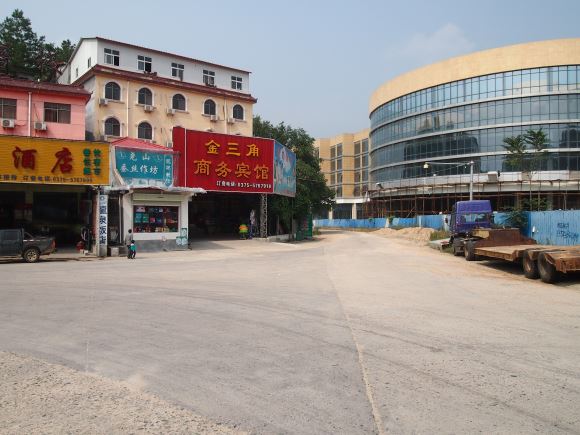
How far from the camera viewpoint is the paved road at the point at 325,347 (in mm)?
4266

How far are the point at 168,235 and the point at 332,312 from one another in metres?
19.2

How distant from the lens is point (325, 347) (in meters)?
6.36

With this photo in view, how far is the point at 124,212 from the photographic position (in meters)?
25.0

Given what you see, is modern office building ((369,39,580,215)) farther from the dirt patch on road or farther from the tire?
the dirt patch on road

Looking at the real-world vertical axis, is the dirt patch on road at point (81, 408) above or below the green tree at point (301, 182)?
below

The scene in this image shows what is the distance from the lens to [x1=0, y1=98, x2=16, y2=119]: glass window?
1197 inches

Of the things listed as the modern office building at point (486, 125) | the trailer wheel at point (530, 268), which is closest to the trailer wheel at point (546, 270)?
the trailer wheel at point (530, 268)

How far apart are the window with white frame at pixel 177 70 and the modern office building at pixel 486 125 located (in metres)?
27.8

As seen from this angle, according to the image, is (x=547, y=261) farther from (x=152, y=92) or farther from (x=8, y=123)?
(x=152, y=92)

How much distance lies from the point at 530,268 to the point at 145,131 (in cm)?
3250

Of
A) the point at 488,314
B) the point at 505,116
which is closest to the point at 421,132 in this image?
the point at 505,116

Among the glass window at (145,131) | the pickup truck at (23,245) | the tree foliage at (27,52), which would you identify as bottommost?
the pickup truck at (23,245)

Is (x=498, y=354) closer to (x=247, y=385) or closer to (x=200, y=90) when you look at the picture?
(x=247, y=385)

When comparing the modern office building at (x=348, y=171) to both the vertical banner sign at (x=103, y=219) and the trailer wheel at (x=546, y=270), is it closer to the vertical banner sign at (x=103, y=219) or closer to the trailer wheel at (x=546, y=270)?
the vertical banner sign at (x=103, y=219)
